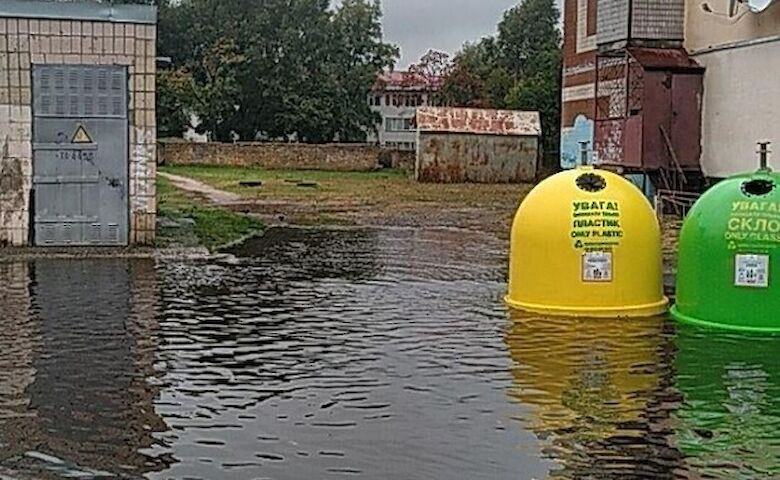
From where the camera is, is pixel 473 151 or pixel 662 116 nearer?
pixel 662 116

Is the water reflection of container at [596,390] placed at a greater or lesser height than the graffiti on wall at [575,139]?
lesser

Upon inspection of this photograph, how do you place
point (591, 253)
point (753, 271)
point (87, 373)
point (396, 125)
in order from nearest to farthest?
point (87, 373), point (753, 271), point (591, 253), point (396, 125)

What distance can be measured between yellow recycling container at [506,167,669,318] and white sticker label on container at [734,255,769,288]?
1.10 meters

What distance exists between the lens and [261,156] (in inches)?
2147

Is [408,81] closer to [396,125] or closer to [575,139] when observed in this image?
[396,125]

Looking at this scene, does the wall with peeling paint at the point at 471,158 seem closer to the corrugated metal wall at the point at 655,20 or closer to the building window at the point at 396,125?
the corrugated metal wall at the point at 655,20

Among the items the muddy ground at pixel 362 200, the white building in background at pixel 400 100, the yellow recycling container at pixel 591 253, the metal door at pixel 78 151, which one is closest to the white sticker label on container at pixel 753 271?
the yellow recycling container at pixel 591 253

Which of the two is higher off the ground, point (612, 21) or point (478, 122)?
point (612, 21)

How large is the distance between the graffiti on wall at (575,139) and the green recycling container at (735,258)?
20.4m

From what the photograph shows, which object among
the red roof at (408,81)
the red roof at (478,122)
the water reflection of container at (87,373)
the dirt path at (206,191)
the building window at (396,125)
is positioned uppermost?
the red roof at (408,81)

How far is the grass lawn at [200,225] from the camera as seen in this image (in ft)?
58.0

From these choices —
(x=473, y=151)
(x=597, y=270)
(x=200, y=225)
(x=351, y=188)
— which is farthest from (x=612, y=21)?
(x=473, y=151)

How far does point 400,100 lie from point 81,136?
248ft

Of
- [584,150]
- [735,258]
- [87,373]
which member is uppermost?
[584,150]
